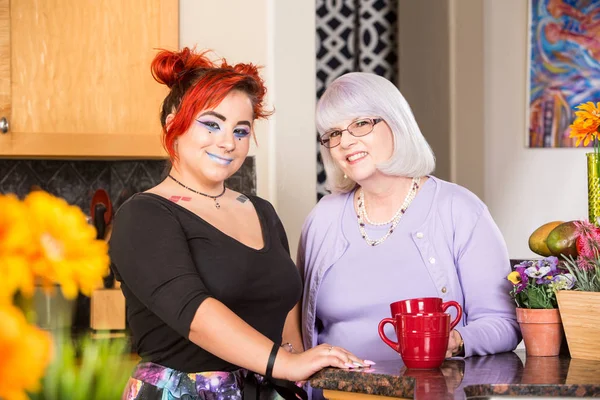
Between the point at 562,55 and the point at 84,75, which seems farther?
the point at 562,55

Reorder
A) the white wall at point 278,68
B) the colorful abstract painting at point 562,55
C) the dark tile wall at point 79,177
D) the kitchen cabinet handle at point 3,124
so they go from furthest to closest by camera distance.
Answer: the colorful abstract painting at point 562,55, the dark tile wall at point 79,177, the white wall at point 278,68, the kitchen cabinet handle at point 3,124

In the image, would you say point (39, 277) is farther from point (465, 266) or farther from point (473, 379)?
point (465, 266)

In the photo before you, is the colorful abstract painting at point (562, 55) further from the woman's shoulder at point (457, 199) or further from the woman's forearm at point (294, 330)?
the woman's forearm at point (294, 330)

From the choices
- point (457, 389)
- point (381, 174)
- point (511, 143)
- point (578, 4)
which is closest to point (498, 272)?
point (381, 174)

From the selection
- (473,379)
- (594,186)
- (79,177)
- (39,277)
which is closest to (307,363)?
(473,379)

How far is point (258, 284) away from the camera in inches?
63.7

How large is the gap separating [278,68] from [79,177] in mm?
952

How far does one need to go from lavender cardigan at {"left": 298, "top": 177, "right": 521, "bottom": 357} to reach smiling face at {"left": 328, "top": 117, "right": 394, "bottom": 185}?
15 cm

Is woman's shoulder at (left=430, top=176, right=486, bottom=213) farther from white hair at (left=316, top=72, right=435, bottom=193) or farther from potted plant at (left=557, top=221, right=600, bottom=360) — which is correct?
potted plant at (left=557, top=221, right=600, bottom=360)

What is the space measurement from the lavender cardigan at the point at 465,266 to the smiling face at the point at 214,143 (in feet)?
1.22

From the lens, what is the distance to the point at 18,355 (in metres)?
0.31

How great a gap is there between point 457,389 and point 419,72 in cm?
327

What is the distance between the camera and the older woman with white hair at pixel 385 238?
Answer: 1716 millimetres

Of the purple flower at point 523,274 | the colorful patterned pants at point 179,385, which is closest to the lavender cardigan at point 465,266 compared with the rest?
the purple flower at point 523,274
